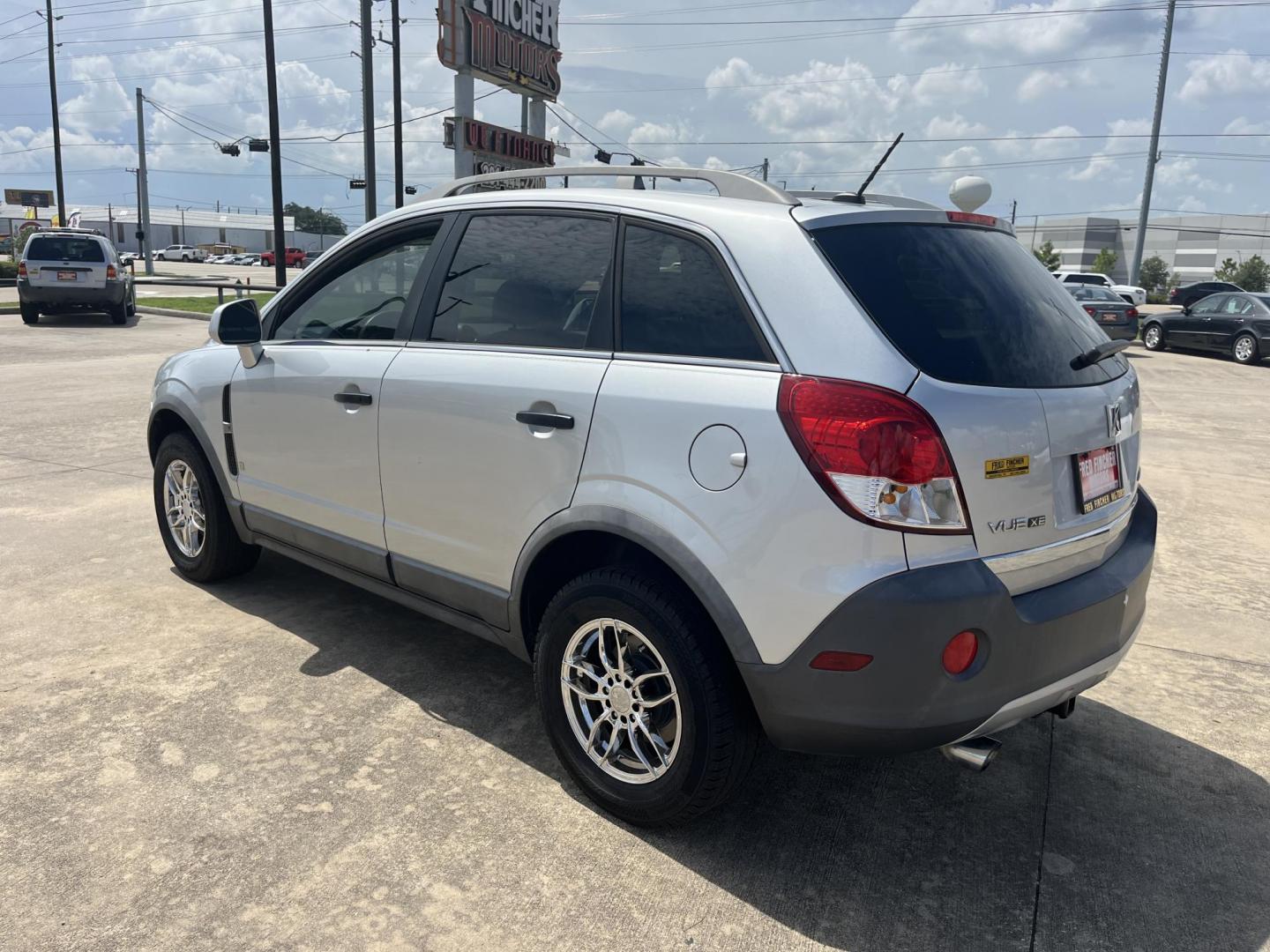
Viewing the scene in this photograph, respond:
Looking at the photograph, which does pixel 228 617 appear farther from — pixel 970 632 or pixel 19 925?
pixel 970 632

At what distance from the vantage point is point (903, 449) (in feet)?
7.43

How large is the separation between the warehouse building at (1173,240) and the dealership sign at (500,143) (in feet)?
358

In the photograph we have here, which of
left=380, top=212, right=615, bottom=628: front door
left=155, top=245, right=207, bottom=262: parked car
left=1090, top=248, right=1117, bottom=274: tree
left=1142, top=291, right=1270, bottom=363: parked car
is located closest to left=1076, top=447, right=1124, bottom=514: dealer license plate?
left=380, top=212, right=615, bottom=628: front door

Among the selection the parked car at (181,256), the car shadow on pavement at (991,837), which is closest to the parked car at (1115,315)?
the car shadow on pavement at (991,837)

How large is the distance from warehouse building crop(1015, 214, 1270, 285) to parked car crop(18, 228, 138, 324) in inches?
4539

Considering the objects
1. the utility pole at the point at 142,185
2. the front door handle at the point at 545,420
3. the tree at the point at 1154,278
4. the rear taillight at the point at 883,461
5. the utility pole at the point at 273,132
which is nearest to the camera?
the rear taillight at the point at 883,461

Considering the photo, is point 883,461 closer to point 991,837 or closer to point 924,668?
point 924,668

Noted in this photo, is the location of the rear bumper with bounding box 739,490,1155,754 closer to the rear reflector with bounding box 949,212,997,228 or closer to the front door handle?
the front door handle

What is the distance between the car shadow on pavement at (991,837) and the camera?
8.15 feet

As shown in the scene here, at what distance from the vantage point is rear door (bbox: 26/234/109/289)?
1812cm

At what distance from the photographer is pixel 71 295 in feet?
61.0

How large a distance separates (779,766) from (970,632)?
1.16 metres

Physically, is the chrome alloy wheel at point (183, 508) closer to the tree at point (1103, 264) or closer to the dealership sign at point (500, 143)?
the dealership sign at point (500, 143)

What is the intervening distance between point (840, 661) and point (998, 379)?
2.74 ft
